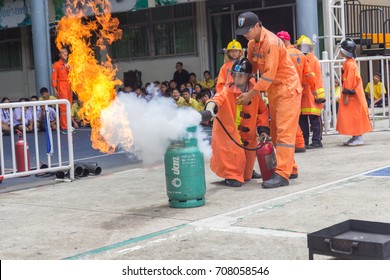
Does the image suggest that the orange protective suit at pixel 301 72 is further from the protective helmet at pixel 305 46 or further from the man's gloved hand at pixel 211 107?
the man's gloved hand at pixel 211 107

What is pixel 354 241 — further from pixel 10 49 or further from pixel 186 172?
pixel 10 49

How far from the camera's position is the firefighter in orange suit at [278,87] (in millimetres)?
8266

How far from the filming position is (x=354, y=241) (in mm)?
4223

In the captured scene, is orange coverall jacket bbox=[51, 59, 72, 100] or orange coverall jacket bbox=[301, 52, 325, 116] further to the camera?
orange coverall jacket bbox=[51, 59, 72, 100]

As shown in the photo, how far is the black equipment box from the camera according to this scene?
4.14 meters

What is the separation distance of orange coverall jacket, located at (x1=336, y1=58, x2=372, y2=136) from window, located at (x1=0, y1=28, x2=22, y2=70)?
716 inches

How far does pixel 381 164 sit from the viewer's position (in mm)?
9656

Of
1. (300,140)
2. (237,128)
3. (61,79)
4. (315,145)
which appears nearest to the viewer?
(237,128)

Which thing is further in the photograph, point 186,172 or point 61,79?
point 61,79

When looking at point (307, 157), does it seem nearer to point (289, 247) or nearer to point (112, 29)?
point (289, 247)

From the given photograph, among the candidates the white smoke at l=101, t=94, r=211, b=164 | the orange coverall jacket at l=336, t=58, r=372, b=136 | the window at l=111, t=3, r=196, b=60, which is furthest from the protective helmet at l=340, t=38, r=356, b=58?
the window at l=111, t=3, r=196, b=60

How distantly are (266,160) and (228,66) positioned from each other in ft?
4.22

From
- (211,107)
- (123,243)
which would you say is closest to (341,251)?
(123,243)

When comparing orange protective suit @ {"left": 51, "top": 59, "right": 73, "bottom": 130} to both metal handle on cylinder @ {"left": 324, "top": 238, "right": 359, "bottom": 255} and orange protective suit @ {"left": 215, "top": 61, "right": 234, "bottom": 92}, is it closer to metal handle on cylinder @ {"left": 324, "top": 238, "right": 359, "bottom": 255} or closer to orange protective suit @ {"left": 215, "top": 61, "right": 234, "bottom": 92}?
orange protective suit @ {"left": 215, "top": 61, "right": 234, "bottom": 92}
